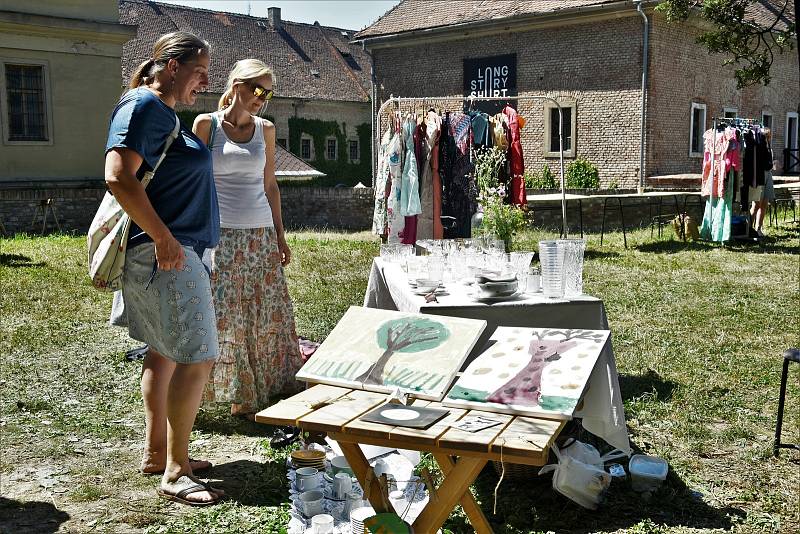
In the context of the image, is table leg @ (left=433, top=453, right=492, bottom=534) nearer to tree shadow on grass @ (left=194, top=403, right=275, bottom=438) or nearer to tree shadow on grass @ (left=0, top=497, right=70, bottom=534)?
tree shadow on grass @ (left=0, top=497, right=70, bottom=534)

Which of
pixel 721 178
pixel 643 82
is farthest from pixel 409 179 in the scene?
pixel 643 82

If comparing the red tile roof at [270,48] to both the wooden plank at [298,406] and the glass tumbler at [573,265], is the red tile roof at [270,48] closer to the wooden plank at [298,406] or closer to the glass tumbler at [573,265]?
the glass tumbler at [573,265]

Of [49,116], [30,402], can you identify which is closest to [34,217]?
[49,116]

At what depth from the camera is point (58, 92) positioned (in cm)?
1900

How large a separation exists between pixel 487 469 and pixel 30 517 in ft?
6.79

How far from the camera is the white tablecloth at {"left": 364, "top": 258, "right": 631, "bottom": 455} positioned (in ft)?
11.7

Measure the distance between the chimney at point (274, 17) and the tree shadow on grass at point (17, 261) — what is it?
1090 inches

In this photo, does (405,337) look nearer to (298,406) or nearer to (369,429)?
(298,406)

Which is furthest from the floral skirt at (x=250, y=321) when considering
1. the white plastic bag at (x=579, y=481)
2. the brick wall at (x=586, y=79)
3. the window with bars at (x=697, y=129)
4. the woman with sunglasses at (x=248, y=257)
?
the window with bars at (x=697, y=129)

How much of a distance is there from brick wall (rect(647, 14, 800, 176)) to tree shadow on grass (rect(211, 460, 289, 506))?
2056 centimetres

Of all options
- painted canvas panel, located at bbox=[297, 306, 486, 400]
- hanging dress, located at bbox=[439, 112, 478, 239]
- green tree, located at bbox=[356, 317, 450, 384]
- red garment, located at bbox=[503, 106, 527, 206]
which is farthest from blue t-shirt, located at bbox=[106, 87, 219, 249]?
red garment, located at bbox=[503, 106, 527, 206]

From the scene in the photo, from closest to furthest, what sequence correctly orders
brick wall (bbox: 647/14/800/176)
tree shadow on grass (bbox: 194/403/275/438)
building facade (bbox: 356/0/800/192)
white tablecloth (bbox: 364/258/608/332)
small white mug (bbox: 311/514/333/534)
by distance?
small white mug (bbox: 311/514/333/534) < white tablecloth (bbox: 364/258/608/332) < tree shadow on grass (bbox: 194/403/275/438) < brick wall (bbox: 647/14/800/176) < building facade (bbox: 356/0/800/192)

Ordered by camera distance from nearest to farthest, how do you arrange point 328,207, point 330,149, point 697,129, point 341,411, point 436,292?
point 341,411 → point 436,292 → point 328,207 → point 697,129 → point 330,149

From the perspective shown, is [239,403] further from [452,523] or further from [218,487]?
[452,523]
